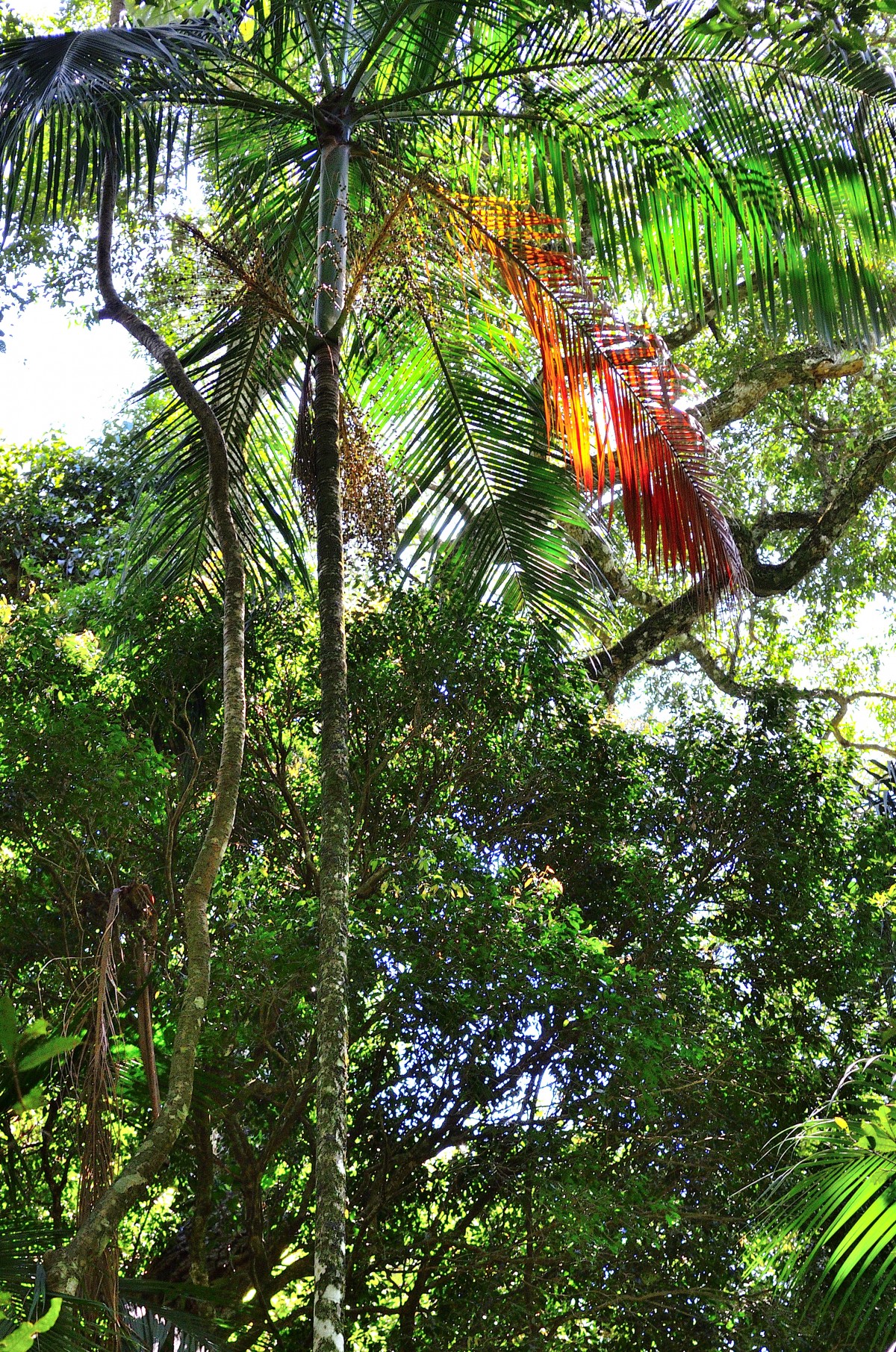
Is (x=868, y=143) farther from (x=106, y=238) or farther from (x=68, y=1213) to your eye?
(x=68, y=1213)

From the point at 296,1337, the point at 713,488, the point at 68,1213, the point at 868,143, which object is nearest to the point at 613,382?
the point at 713,488

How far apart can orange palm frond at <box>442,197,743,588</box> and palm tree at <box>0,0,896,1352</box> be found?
1cm

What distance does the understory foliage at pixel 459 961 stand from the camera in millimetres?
5406

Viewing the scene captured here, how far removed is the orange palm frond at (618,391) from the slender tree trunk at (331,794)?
0.73 m

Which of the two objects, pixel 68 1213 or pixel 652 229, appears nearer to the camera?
pixel 652 229

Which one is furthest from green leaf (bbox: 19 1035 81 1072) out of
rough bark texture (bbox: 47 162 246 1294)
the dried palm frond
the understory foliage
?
the understory foliage

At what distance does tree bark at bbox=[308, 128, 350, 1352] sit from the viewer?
3.22m

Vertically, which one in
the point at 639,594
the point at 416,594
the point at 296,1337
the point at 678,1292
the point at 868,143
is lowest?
the point at 678,1292

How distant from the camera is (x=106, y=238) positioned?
186 inches

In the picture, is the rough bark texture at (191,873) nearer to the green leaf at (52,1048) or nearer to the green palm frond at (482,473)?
the green leaf at (52,1048)

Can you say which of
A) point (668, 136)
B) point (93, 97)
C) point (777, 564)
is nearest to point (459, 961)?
point (668, 136)

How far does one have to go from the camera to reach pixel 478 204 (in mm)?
5238

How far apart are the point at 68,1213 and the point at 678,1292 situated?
3.75m

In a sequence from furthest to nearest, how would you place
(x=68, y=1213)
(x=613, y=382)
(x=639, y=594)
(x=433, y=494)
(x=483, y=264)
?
(x=639, y=594)
(x=68, y=1213)
(x=433, y=494)
(x=483, y=264)
(x=613, y=382)
